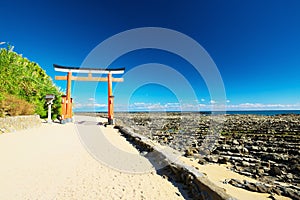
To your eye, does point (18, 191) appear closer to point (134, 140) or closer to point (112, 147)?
point (112, 147)

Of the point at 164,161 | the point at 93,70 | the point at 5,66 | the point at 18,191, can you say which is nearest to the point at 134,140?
the point at 164,161

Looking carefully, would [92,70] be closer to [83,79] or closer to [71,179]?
[83,79]

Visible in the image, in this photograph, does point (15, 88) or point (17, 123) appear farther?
point (15, 88)

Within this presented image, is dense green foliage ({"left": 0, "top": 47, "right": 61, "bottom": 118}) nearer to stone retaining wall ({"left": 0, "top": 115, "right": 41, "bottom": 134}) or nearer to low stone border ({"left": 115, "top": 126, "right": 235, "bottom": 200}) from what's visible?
stone retaining wall ({"left": 0, "top": 115, "right": 41, "bottom": 134})

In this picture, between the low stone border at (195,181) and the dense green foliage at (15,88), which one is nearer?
the low stone border at (195,181)

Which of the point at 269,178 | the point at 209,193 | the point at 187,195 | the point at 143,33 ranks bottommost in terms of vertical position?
the point at 269,178

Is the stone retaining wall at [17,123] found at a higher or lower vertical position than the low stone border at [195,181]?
higher

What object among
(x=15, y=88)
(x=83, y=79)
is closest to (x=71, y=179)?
(x=15, y=88)

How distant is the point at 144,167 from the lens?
4441 mm

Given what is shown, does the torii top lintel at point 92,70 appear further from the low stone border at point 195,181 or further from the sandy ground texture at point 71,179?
the low stone border at point 195,181

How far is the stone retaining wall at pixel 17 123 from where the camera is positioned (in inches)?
313

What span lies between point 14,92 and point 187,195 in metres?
12.2

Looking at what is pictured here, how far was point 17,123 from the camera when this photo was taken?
8.89 meters

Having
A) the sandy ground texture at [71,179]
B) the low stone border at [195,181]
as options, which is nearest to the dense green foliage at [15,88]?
the sandy ground texture at [71,179]
